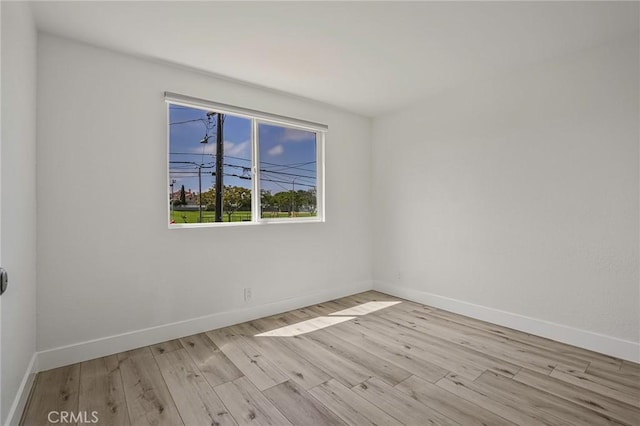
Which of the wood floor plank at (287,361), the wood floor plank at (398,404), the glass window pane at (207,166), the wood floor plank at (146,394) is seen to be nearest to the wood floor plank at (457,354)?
the wood floor plank at (398,404)

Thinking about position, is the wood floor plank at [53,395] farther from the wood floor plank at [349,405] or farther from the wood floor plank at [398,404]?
the wood floor plank at [398,404]

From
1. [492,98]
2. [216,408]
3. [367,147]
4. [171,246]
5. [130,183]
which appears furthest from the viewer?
[367,147]

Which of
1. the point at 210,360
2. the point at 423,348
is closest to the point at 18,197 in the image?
the point at 210,360

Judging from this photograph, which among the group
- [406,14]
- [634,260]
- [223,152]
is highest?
[406,14]

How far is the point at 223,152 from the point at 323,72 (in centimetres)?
128

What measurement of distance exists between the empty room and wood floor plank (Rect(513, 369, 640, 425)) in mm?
15

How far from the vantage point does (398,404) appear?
1.88 metres

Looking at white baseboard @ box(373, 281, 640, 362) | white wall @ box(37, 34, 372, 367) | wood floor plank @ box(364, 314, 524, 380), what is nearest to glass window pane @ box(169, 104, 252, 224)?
white wall @ box(37, 34, 372, 367)

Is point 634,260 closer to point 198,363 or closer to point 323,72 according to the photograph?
point 323,72

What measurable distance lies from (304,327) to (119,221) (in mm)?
1911

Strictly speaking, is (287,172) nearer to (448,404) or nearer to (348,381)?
(348,381)

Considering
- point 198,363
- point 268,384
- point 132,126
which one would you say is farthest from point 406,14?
point 198,363

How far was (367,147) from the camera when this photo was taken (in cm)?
447

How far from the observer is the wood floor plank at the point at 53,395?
1.76 metres
